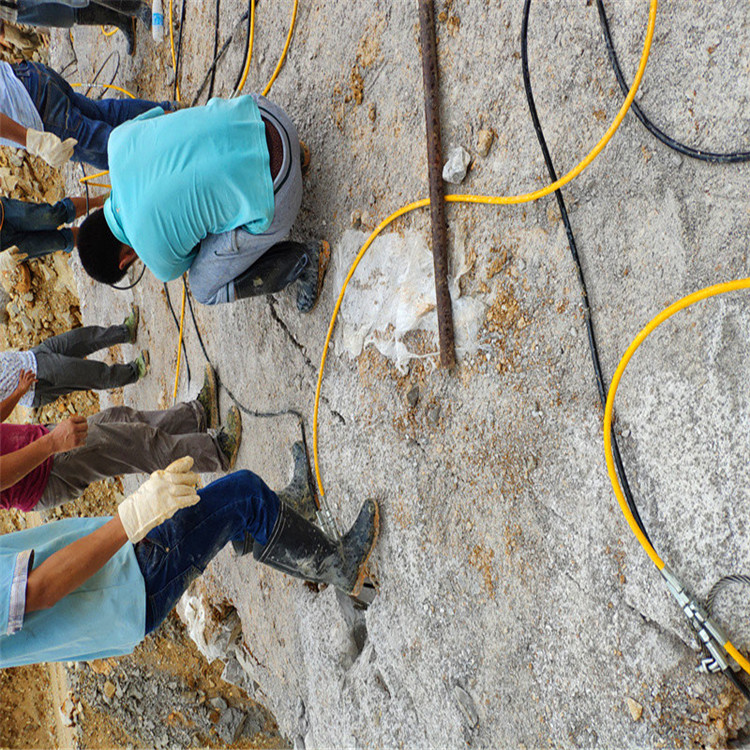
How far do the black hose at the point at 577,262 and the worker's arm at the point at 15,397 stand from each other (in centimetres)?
195

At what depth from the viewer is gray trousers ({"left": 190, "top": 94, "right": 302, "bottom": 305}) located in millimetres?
1943

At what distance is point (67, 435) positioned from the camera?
186cm

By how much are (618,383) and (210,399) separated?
2327 mm

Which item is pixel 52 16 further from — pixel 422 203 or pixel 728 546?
pixel 728 546

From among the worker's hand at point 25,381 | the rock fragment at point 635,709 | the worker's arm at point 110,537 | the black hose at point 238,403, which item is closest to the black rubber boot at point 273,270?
the black hose at point 238,403

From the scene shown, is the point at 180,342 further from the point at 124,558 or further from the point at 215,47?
the point at 124,558

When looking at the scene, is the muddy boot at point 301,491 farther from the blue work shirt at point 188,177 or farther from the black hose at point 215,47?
the black hose at point 215,47

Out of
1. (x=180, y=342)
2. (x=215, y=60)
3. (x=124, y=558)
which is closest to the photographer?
(x=124, y=558)

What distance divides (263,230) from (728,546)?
→ 1570mm

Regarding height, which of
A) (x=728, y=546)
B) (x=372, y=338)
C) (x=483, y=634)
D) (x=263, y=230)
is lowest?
(x=483, y=634)

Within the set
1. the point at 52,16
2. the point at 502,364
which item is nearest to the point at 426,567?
the point at 502,364

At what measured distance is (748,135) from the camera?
4.07ft

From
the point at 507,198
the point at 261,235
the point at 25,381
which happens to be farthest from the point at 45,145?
the point at 507,198

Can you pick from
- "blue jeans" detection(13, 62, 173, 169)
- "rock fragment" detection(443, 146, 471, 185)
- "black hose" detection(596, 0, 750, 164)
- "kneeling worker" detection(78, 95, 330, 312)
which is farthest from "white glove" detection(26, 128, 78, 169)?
"black hose" detection(596, 0, 750, 164)
